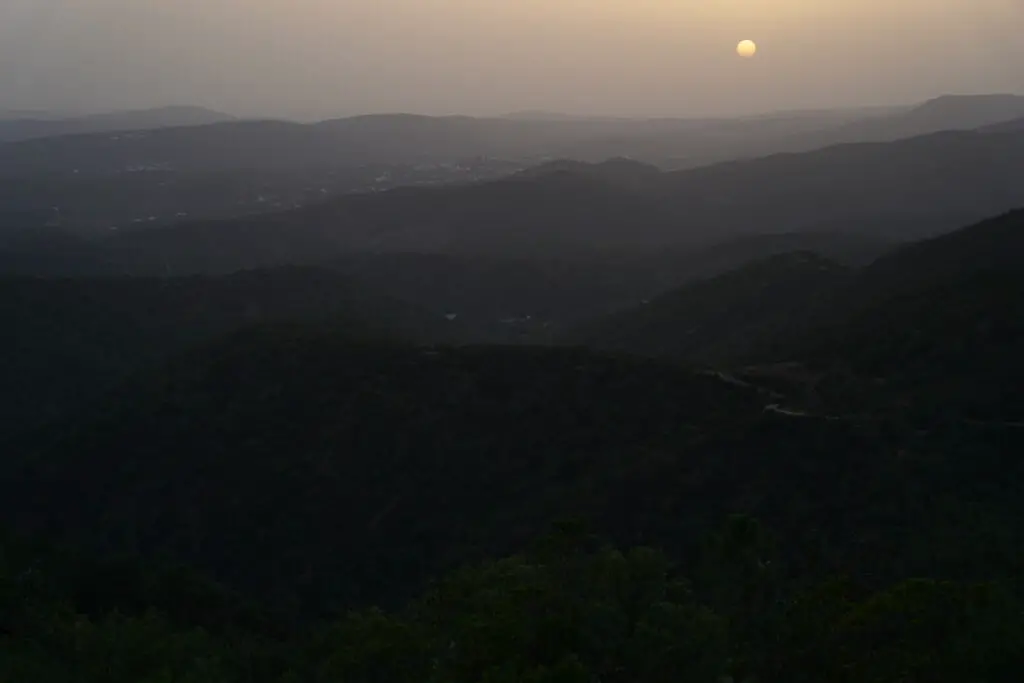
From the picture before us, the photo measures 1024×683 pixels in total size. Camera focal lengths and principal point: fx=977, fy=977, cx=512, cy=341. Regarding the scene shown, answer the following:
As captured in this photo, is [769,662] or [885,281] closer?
[769,662]

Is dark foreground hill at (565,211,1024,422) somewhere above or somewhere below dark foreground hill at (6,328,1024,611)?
above

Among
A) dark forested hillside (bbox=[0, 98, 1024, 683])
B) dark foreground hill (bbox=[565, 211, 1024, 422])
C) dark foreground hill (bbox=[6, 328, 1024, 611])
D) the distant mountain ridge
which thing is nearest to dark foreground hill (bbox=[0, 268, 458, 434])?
dark forested hillside (bbox=[0, 98, 1024, 683])

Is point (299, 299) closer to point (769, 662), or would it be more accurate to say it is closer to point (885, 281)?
point (885, 281)

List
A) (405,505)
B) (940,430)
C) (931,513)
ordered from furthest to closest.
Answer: (405,505), (940,430), (931,513)

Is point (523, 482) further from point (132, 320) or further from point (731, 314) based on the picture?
point (132, 320)

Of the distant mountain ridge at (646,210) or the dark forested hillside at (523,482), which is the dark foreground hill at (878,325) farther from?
the distant mountain ridge at (646,210)

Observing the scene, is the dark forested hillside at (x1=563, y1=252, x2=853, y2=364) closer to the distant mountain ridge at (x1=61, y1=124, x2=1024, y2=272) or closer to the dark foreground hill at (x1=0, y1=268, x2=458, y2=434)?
the dark foreground hill at (x1=0, y1=268, x2=458, y2=434)

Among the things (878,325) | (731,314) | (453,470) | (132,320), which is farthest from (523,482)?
(132,320)

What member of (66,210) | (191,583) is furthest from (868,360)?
(66,210)

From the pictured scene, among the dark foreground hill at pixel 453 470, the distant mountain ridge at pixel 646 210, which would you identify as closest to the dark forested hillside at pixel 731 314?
the dark foreground hill at pixel 453 470

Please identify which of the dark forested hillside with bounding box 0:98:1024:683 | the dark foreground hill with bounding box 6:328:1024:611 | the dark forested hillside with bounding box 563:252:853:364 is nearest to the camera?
the dark forested hillside with bounding box 0:98:1024:683

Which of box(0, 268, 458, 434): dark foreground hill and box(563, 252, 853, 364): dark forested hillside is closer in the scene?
box(563, 252, 853, 364): dark forested hillside
